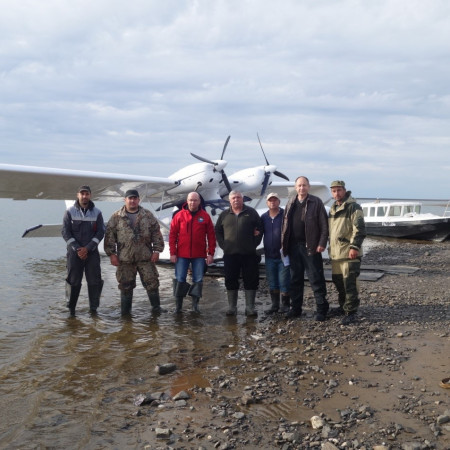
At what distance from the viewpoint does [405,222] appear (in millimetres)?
21844

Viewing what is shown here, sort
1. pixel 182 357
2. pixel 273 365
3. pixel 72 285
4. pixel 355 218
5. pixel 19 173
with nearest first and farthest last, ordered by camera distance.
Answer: pixel 273 365 < pixel 182 357 < pixel 355 218 < pixel 72 285 < pixel 19 173

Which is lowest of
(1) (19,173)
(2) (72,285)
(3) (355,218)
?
(2) (72,285)

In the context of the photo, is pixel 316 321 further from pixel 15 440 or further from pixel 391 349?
pixel 15 440

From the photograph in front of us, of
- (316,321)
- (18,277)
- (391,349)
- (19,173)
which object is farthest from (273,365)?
(18,277)

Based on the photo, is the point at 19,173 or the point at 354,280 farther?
the point at 19,173

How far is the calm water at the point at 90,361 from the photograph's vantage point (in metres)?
2.99

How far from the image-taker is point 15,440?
2.82 metres

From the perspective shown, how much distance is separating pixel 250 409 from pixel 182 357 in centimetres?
138

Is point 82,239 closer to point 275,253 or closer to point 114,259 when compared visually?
point 114,259

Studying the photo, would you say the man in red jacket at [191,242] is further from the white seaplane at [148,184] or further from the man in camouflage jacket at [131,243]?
the white seaplane at [148,184]

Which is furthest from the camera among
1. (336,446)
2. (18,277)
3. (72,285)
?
(18,277)

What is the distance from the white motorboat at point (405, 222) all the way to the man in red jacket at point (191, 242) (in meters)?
18.0

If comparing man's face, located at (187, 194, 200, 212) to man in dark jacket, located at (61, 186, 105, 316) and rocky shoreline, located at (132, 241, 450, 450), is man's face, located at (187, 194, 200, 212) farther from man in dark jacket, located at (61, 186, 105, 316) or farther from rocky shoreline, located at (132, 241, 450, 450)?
rocky shoreline, located at (132, 241, 450, 450)

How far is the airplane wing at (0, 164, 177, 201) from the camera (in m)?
9.27
